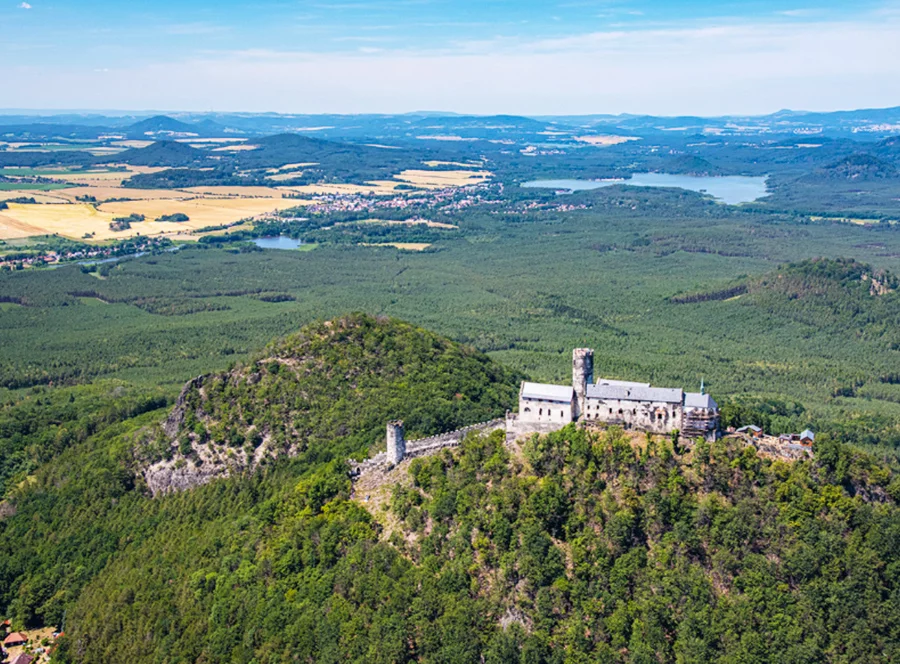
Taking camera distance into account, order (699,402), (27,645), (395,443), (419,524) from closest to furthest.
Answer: (699,402)
(419,524)
(395,443)
(27,645)

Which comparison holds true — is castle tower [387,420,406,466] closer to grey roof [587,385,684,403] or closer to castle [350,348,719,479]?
castle [350,348,719,479]

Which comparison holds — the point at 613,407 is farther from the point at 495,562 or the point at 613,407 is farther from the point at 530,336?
the point at 530,336

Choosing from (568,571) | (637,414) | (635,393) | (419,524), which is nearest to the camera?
(568,571)

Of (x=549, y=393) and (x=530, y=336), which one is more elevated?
(x=549, y=393)

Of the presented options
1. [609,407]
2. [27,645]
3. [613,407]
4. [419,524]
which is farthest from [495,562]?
[27,645]

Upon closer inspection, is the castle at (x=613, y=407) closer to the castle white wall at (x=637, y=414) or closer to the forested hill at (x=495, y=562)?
the castle white wall at (x=637, y=414)

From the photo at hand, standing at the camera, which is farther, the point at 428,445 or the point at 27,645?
the point at 27,645

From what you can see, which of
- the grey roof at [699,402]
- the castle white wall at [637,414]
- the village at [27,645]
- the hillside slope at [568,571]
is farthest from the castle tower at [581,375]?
the village at [27,645]
